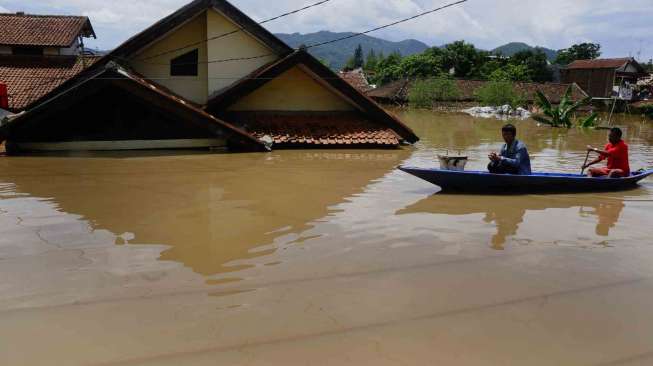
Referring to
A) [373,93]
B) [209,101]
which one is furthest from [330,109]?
[373,93]

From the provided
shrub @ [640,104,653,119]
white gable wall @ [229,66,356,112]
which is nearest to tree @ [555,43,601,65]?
shrub @ [640,104,653,119]

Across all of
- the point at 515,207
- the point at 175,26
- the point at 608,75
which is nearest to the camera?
the point at 515,207

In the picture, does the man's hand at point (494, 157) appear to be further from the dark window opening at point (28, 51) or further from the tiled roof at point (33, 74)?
the dark window opening at point (28, 51)

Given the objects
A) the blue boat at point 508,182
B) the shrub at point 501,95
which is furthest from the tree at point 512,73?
the blue boat at point 508,182

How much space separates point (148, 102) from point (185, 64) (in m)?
2.59

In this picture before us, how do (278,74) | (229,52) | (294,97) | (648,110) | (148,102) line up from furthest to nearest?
(648,110) < (294,97) < (229,52) < (278,74) < (148,102)

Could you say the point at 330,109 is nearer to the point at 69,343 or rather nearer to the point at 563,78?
the point at 69,343

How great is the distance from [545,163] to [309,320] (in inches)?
436

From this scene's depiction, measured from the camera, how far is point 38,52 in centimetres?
2327

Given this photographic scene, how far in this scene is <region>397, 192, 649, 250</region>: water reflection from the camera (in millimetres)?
6879

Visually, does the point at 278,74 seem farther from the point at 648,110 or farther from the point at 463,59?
the point at 463,59

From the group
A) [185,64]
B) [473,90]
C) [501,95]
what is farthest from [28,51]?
[473,90]

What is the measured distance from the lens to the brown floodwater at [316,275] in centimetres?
352

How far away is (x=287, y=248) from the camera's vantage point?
219 inches
